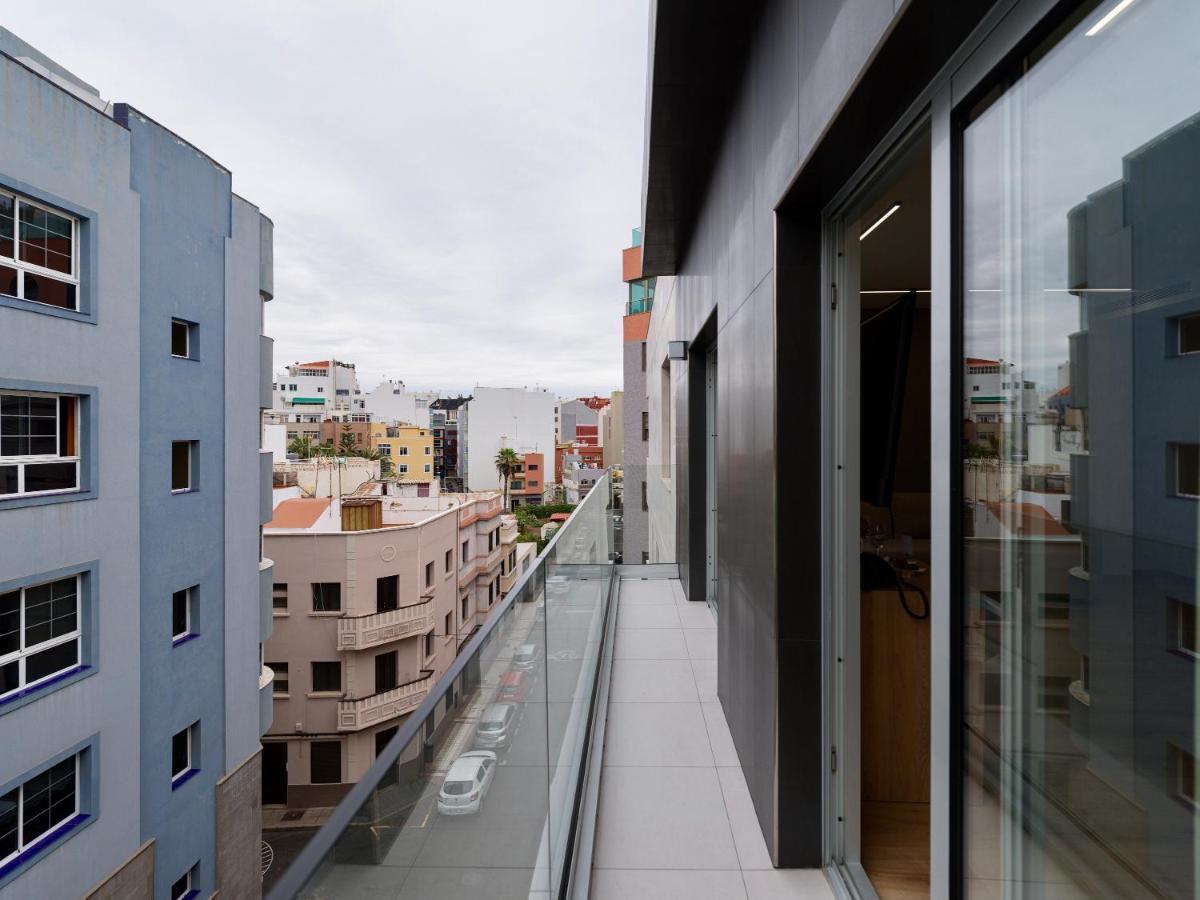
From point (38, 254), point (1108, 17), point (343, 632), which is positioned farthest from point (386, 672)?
point (1108, 17)

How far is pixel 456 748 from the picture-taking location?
3.04 ft

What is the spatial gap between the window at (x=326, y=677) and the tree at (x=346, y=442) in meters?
31.4

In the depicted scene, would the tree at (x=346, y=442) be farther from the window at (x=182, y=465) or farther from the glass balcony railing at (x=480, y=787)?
the glass balcony railing at (x=480, y=787)

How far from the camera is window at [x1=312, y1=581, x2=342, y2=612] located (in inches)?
854

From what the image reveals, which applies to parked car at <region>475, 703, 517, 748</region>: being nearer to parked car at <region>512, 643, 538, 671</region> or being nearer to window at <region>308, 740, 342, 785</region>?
parked car at <region>512, 643, 538, 671</region>

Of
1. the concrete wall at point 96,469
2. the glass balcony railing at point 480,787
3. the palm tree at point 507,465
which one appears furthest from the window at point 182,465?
the palm tree at point 507,465

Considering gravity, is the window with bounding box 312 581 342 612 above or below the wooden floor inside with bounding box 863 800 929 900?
below

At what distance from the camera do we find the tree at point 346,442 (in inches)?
2110

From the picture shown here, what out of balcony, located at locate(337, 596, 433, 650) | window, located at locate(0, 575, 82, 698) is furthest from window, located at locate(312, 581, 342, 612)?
window, located at locate(0, 575, 82, 698)

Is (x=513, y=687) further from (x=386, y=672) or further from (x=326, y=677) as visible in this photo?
(x=386, y=672)

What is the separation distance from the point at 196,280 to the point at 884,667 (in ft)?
50.6

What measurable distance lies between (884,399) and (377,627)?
22736mm

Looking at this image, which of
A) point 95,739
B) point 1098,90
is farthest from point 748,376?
point 95,739

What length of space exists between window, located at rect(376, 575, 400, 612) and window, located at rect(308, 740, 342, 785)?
5.61 meters
